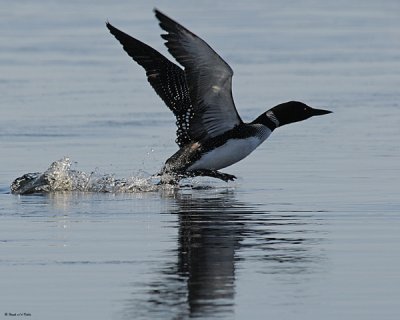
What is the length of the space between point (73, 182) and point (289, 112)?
2262mm

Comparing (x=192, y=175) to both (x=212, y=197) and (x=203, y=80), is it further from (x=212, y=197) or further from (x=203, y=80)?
(x=212, y=197)

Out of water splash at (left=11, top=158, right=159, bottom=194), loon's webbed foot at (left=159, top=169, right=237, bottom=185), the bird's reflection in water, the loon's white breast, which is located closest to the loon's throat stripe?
the loon's white breast

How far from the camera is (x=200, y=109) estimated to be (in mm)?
12875

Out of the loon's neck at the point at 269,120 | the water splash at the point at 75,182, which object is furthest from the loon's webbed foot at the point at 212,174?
the loon's neck at the point at 269,120

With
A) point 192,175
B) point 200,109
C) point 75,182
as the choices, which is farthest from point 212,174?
point 75,182

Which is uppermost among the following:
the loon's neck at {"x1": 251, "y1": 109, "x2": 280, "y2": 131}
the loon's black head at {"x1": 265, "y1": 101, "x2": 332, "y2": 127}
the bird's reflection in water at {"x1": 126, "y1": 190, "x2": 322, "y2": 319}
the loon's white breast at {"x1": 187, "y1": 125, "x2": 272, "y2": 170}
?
the loon's black head at {"x1": 265, "y1": 101, "x2": 332, "y2": 127}

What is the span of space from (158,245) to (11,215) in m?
1.71

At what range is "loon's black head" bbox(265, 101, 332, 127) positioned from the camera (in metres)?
13.3

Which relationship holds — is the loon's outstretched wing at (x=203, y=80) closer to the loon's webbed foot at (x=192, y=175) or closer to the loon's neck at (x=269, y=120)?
the loon's neck at (x=269, y=120)

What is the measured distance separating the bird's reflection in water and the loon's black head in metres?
1.79

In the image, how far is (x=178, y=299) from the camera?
764cm

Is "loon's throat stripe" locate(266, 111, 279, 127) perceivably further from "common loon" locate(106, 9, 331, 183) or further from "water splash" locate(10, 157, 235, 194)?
"water splash" locate(10, 157, 235, 194)

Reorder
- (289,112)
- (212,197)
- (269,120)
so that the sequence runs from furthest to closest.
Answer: (289,112), (269,120), (212,197)

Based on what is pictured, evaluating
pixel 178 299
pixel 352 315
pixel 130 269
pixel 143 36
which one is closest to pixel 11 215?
pixel 130 269
